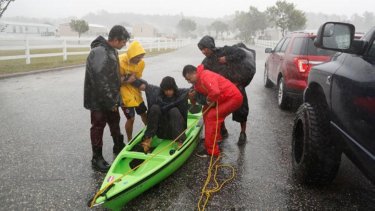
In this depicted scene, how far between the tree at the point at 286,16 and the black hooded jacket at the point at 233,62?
4635 cm

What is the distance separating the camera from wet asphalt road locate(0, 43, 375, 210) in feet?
11.4

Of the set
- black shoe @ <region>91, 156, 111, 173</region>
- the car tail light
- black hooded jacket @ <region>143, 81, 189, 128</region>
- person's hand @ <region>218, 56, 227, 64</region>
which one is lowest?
black shoe @ <region>91, 156, 111, 173</region>

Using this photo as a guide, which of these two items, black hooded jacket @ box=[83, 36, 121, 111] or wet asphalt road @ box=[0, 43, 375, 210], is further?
black hooded jacket @ box=[83, 36, 121, 111]

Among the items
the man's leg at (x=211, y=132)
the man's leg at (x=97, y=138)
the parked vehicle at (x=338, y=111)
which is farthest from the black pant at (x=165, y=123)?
the parked vehicle at (x=338, y=111)

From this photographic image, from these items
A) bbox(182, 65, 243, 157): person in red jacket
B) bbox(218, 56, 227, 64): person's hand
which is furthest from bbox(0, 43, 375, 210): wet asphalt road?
bbox(218, 56, 227, 64): person's hand

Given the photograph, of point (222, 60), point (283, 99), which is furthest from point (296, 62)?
point (222, 60)

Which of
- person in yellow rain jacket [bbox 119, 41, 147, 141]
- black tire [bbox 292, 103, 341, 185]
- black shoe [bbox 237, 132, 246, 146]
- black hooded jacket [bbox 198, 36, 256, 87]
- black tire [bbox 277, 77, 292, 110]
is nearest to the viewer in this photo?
black tire [bbox 292, 103, 341, 185]

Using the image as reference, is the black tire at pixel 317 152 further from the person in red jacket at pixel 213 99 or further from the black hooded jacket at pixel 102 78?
the black hooded jacket at pixel 102 78

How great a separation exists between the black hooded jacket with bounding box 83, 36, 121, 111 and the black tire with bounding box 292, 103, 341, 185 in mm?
2336

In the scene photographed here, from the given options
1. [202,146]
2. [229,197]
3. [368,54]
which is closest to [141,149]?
[202,146]

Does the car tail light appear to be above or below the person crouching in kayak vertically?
above

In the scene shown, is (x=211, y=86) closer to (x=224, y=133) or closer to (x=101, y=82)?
(x=101, y=82)

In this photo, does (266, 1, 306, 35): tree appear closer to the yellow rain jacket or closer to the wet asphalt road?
the wet asphalt road

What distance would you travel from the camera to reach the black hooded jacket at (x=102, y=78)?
3959 millimetres
